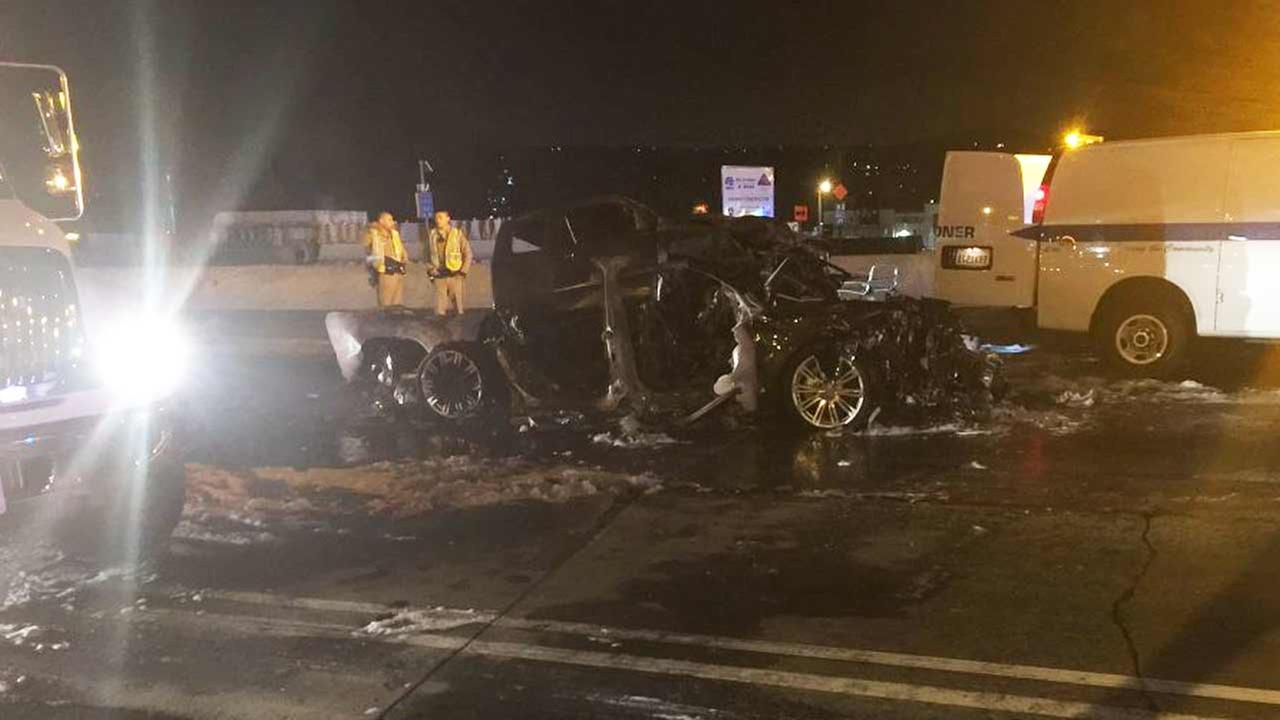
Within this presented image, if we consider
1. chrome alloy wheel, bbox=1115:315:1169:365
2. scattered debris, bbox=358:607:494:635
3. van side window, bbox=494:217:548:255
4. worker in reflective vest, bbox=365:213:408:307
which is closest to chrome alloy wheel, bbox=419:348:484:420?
van side window, bbox=494:217:548:255

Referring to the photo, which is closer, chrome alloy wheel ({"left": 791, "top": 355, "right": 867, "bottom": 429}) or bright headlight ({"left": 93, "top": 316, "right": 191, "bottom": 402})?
bright headlight ({"left": 93, "top": 316, "right": 191, "bottom": 402})

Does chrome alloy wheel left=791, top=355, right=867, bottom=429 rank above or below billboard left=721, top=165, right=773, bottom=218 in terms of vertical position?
below

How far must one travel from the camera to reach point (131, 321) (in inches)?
234

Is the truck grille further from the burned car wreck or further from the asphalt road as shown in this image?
the burned car wreck

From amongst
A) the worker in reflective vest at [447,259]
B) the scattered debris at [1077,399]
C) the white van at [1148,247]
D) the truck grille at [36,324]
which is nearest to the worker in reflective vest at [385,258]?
the worker in reflective vest at [447,259]

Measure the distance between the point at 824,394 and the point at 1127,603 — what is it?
3786 millimetres

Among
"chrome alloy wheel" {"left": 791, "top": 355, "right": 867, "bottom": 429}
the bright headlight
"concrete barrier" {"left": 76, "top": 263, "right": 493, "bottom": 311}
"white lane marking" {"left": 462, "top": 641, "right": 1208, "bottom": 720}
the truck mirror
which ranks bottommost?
"white lane marking" {"left": 462, "top": 641, "right": 1208, "bottom": 720}

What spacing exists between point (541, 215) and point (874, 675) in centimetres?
604

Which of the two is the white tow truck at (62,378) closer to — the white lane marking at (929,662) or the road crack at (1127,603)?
the white lane marking at (929,662)

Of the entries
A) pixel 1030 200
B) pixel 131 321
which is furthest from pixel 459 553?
pixel 1030 200

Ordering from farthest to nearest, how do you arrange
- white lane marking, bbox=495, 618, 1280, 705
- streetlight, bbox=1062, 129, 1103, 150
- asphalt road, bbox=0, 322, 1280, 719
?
streetlight, bbox=1062, 129, 1103, 150, asphalt road, bbox=0, 322, 1280, 719, white lane marking, bbox=495, 618, 1280, 705

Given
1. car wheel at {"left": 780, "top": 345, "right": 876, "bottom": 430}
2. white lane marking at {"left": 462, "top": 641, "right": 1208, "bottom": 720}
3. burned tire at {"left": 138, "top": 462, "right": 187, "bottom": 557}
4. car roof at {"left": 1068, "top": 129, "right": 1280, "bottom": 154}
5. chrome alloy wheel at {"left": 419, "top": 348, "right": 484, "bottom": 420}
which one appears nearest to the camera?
white lane marking at {"left": 462, "top": 641, "right": 1208, "bottom": 720}

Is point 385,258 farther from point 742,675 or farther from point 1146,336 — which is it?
point 742,675

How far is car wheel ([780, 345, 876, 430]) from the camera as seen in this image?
8430 millimetres
